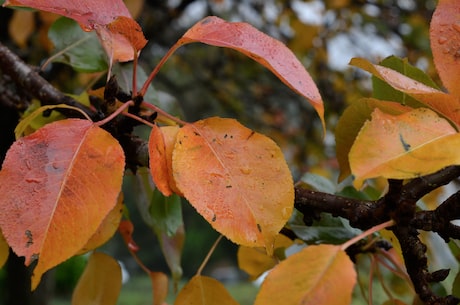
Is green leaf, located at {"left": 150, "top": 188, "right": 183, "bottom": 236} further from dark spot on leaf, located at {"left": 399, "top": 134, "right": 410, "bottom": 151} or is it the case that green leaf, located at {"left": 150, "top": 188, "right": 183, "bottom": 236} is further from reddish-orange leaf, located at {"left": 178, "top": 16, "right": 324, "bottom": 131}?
dark spot on leaf, located at {"left": 399, "top": 134, "right": 410, "bottom": 151}

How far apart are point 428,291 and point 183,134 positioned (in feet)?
0.67

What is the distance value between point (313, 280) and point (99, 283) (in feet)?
1.06

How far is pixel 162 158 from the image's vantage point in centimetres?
43

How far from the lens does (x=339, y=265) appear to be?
1.06ft

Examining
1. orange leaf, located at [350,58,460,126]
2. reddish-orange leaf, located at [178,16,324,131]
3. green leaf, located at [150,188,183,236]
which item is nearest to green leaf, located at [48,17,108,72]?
green leaf, located at [150,188,183,236]

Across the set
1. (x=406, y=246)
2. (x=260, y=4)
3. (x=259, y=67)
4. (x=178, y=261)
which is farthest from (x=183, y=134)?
(x=260, y=4)

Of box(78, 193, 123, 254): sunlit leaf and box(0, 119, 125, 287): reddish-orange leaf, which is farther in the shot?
box(78, 193, 123, 254): sunlit leaf

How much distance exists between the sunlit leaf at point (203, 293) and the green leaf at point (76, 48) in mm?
338

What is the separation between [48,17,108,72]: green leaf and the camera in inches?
29.3

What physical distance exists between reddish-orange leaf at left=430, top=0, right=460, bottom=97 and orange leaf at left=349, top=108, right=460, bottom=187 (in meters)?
0.07

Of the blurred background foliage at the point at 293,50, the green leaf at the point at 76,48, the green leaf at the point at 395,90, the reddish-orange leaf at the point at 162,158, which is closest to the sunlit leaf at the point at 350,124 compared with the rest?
the green leaf at the point at 395,90

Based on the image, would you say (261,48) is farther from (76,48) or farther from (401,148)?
(76,48)

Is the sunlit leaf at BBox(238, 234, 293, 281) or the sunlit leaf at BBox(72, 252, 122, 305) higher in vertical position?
the sunlit leaf at BBox(72, 252, 122, 305)

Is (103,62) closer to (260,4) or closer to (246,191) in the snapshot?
(246,191)
